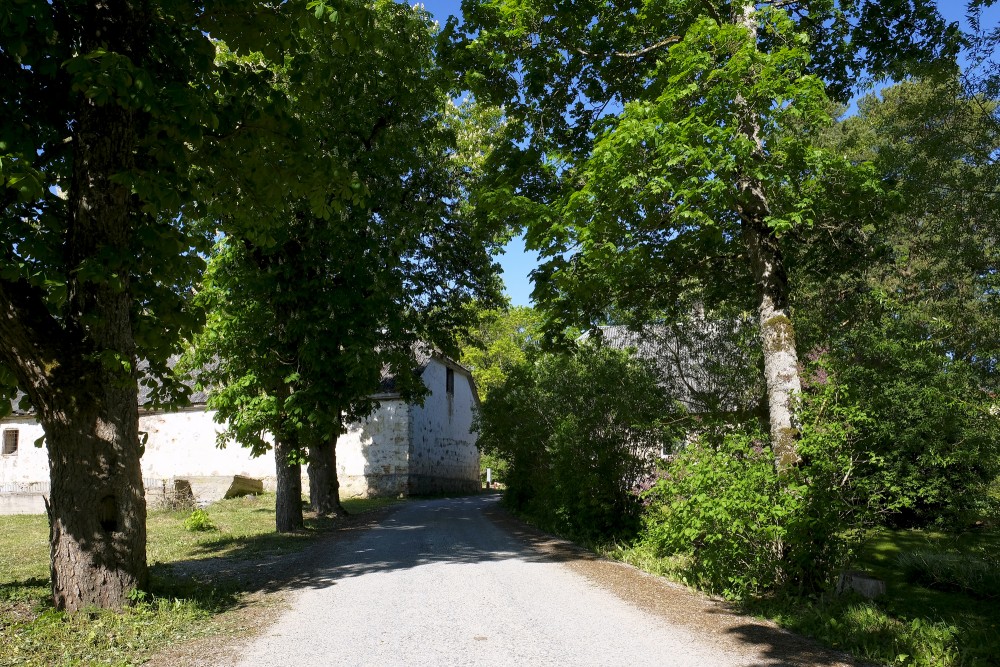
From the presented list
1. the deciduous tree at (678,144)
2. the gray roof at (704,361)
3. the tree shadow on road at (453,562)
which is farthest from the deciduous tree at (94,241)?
the gray roof at (704,361)

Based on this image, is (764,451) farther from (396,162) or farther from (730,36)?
(396,162)

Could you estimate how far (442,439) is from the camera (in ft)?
110

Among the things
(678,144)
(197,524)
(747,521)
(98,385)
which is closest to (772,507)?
(747,521)

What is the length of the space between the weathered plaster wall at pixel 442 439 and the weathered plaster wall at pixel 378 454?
0.57 m

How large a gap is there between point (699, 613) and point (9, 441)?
34.8 m

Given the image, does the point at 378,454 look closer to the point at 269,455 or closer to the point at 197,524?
the point at 269,455

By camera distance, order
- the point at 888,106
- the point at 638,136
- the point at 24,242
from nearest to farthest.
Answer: the point at 24,242 → the point at 638,136 → the point at 888,106

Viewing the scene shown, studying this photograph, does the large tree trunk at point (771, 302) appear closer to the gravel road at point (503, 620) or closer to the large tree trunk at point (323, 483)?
the gravel road at point (503, 620)

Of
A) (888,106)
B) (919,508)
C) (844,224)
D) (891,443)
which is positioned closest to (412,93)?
(844,224)

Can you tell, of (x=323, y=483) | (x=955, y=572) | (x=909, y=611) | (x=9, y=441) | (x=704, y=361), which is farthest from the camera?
(x=9, y=441)

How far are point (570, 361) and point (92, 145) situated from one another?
385 inches

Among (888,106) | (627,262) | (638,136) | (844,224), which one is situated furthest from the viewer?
(888,106)

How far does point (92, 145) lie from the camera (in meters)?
6.31

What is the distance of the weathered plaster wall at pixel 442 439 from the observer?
29266mm
